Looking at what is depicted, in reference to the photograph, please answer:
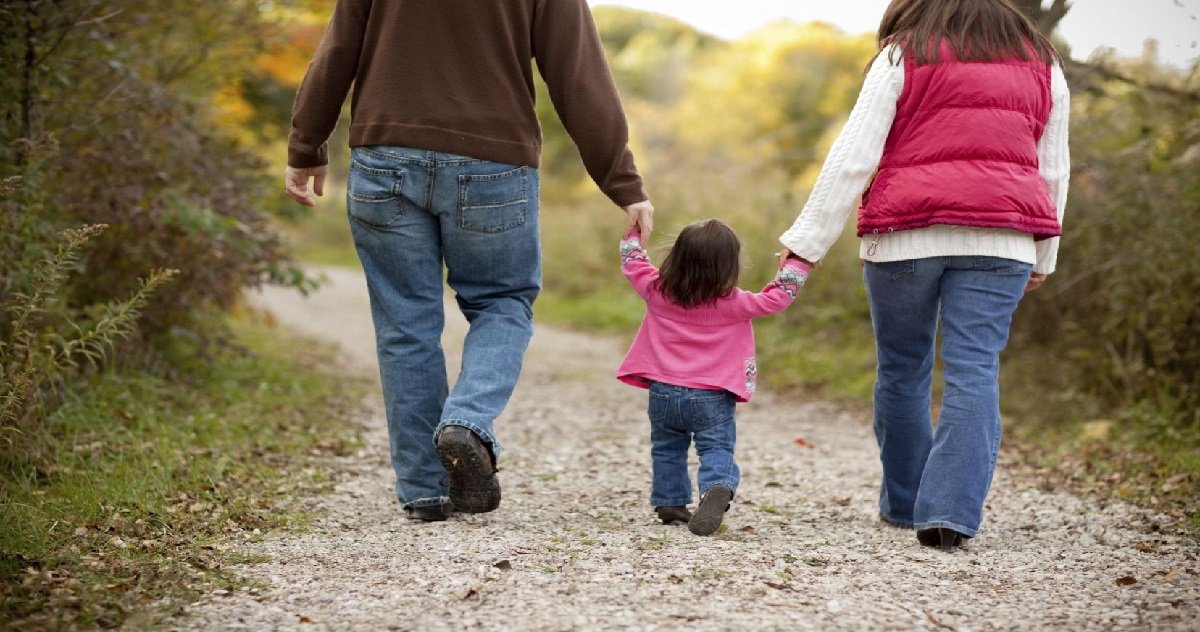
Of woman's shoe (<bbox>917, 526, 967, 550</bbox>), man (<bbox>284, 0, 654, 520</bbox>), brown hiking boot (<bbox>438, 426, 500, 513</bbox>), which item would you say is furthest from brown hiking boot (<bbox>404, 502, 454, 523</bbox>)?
woman's shoe (<bbox>917, 526, 967, 550</bbox>)

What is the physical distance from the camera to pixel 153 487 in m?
3.76

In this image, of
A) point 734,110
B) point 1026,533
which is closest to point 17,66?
point 1026,533

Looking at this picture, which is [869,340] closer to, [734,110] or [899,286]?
[899,286]

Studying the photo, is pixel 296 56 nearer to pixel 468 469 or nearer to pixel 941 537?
pixel 468 469

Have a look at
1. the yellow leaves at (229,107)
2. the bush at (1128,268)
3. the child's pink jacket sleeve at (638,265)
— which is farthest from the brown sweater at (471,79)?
the yellow leaves at (229,107)

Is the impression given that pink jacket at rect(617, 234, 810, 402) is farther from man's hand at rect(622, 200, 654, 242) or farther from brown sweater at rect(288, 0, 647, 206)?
brown sweater at rect(288, 0, 647, 206)

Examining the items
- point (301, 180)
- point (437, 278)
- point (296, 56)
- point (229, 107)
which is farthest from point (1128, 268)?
point (229, 107)

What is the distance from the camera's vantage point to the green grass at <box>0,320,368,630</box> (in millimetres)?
2762

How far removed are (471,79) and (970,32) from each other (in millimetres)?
1489

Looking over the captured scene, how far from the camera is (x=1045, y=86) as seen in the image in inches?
134

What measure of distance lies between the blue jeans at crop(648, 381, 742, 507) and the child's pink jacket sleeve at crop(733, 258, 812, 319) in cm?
28

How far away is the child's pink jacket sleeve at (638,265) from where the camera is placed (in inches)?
142

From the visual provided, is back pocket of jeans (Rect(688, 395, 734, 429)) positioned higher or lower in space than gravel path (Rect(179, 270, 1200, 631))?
higher

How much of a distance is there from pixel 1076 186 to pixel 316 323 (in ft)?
23.9
